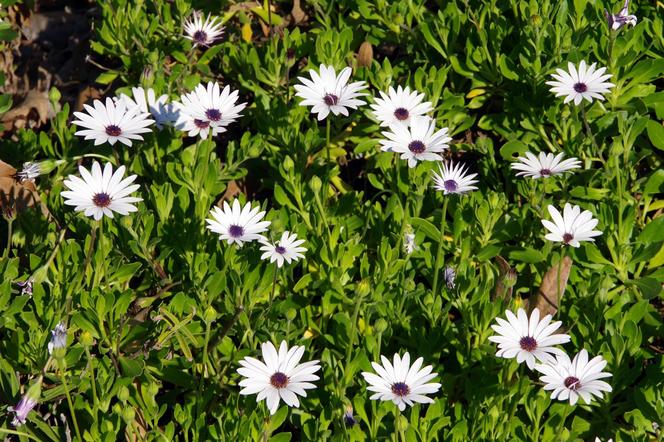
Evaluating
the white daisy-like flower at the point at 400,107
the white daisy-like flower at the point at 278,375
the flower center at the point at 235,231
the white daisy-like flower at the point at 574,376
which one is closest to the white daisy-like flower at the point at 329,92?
the white daisy-like flower at the point at 400,107

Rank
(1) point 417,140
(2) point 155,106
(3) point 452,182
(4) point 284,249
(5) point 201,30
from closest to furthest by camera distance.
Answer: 1. (4) point 284,249
2. (3) point 452,182
3. (1) point 417,140
4. (2) point 155,106
5. (5) point 201,30

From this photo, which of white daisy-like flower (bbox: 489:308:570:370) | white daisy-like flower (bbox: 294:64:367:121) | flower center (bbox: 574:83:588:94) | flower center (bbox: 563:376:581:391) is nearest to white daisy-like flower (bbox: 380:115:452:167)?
white daisy-like flower (bbox: 294:64:367:121)

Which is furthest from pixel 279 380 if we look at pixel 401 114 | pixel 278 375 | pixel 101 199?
pixel 401 114

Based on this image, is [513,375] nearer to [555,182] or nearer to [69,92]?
[555,182]

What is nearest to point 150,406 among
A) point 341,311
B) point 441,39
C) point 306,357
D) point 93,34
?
point 306,357

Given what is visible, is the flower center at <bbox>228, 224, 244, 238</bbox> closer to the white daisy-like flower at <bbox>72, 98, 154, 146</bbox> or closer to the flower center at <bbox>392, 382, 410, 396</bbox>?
the white daisy-like flower at <bbox>72, 98, 154, 146</bbox>

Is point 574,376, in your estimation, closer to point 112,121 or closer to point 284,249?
point 284,249

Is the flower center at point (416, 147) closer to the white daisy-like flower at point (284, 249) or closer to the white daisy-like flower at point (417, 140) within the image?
the white daisy-like flower at point (417, 140)
